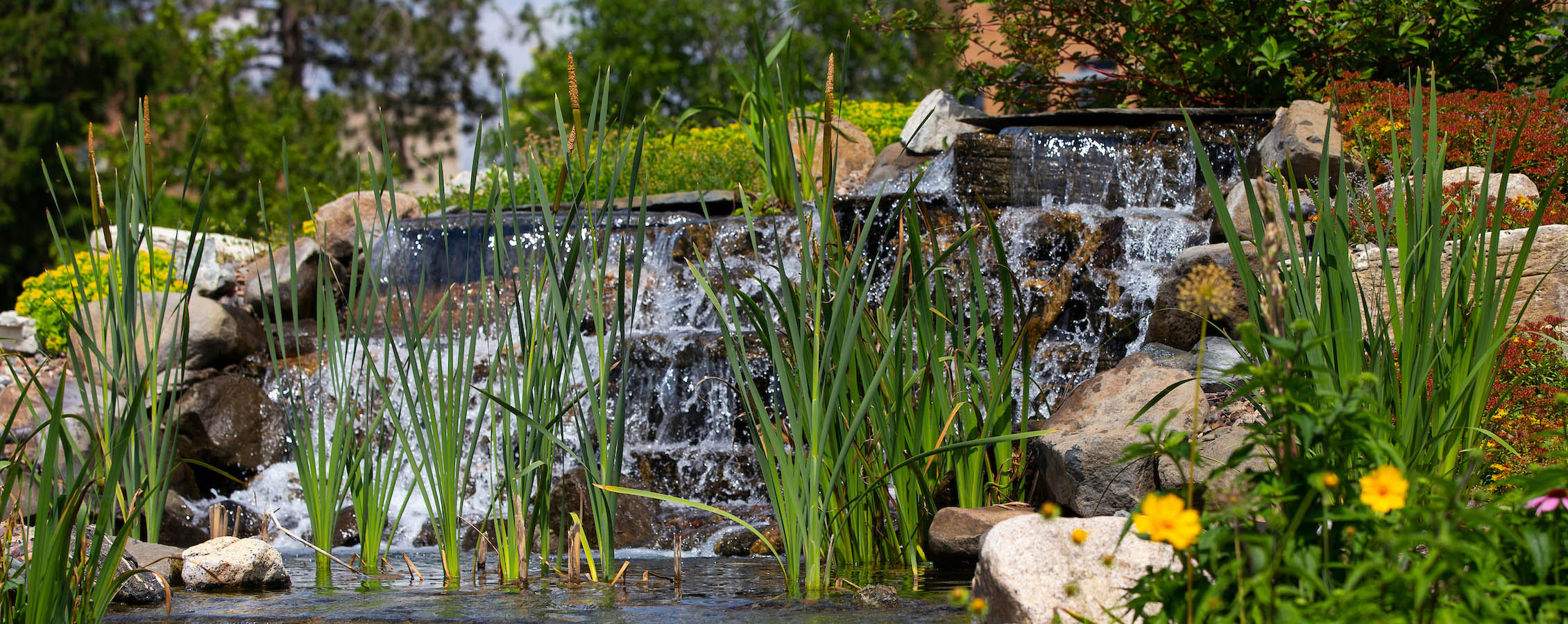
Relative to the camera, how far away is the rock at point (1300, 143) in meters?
6.61

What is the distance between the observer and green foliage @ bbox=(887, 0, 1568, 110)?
6.98 metres

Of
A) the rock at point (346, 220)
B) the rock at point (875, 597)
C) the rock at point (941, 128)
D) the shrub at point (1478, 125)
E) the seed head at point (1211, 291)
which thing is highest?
the rock at point (941, 128)

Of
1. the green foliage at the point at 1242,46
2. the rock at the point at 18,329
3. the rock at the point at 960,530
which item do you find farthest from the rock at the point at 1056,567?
the rock at the point at 18,329

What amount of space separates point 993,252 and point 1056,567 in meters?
4.87

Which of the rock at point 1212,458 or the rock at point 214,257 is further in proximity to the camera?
the rock at point 214,257

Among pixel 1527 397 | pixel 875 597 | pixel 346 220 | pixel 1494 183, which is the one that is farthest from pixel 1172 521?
pixel 346 220

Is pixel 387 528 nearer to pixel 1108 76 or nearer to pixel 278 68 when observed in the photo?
pixel 1108 76

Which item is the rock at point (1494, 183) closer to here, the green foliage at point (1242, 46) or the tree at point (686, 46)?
the green foliage at point (1242, 46)

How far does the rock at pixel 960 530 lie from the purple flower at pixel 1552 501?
5.12ft

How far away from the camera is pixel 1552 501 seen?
1524 millimetres

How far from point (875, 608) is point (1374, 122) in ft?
17.0

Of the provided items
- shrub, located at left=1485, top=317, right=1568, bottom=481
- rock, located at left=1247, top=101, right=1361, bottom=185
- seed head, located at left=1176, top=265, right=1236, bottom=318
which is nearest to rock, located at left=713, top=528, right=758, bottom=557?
shrub, located at left=1485, top=317, right=1568, bottom=481

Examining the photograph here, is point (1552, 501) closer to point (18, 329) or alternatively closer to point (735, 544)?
point (735, 544)

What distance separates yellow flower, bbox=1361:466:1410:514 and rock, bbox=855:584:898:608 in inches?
50.6
